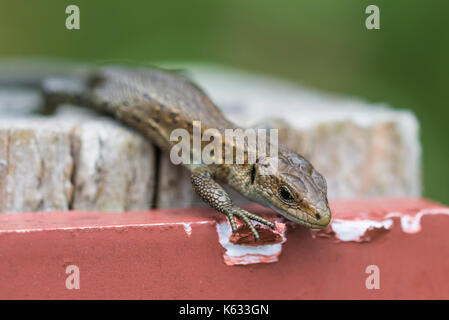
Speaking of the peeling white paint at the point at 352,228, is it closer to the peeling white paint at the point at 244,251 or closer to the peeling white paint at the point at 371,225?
the peeling white paint at the point at 371,225

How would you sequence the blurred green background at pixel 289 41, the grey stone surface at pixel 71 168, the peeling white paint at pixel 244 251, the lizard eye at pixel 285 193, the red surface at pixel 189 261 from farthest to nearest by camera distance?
the blurred green background at pixel 289 41 < the grey stone surface at pixel 71 168 < the lizard eye at pixel 285 193 < the peeling white paint at pixel 244 251 < the red surface at pixel 189 261

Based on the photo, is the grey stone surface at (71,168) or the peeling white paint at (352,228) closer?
the peeling white paint at (352,228)

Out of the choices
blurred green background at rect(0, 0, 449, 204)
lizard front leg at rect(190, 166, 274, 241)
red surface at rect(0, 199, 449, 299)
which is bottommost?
red surface at rect(0, 199, 449, 299)

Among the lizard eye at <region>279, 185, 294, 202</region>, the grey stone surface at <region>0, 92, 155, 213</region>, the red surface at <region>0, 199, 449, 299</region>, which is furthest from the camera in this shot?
the grey stone surface at <region>0, 92, 155, 213</region>

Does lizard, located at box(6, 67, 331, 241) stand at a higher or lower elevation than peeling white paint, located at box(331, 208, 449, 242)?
higher

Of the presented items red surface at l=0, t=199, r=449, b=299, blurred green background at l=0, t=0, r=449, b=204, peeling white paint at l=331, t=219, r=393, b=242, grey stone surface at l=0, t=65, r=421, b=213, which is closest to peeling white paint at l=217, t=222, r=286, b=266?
red surface at l=0, t=199, r=449, b=299

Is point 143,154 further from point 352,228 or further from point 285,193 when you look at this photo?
point 352,228

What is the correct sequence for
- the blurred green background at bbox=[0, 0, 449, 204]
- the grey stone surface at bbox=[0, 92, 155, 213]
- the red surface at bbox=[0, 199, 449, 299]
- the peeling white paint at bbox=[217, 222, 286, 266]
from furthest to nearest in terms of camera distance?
the blurred green background at bbox=[0, 0, 449, 204], the grey stone surface at bbox=[0, 92, 155, 213], the peeling white paint at bbox=[217, 222, 286, 266], the red surface at bbox=[0, 199, 449, 299]

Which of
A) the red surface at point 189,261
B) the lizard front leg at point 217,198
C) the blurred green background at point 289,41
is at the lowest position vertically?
the red surface at point 189,261

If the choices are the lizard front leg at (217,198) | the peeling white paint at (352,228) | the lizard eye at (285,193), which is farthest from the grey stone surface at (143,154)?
Answer: the peeling white paint at (352,228)

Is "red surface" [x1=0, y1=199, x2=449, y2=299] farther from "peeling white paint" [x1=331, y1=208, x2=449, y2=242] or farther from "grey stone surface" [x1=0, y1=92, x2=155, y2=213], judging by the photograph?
"grey stone surface" [x1=0, y1=92, x2=155, y2=213]
